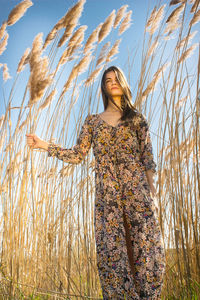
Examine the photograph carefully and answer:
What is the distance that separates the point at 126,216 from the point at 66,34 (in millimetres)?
1277

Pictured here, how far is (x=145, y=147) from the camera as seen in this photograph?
5.66ft

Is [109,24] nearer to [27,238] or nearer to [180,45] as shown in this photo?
[180,45]

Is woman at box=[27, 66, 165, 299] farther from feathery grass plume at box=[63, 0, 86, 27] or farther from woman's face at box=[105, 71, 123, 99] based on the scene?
feathery grass plume at box=[63, 0, 86, 27]

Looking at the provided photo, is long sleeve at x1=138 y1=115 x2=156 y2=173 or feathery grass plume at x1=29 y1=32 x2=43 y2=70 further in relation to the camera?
feathery grass plume at x1=29 y1=32 x2=43 y2=70

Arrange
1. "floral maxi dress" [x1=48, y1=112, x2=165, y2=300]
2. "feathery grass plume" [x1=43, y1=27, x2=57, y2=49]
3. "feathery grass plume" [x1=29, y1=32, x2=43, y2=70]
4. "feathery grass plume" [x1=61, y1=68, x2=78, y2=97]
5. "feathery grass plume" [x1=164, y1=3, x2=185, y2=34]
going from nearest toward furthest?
"floral maxi dress" [x1=48, y1=112, x2=165, y2=300], "feathery grass plume" [x1=164, y1=3, x2=185, y2=34], "feathery grass plume" [x1=29, y1=32, x2=43, y2=70], "feathery grass plume" [x1=43, y1=27, x2=57, y2=49], "feathery grass plume" [x1=61, y1=68, x2=78, y2=97]

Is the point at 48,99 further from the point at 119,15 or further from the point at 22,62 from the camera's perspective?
the point at 119,15

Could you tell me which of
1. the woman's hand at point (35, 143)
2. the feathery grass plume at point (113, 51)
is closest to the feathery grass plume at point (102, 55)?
the feathery grass plume at point (113, 51)

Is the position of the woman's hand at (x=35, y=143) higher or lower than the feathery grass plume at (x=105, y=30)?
lower

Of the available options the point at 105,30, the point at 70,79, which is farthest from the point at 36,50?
the point at 105,30

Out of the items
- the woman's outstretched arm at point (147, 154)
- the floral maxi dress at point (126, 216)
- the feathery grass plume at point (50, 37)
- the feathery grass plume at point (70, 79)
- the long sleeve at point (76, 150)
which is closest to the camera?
the floral maxi dress at point (126, 216)

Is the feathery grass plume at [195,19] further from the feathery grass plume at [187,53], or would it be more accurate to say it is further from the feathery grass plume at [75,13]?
the feathery grass plume at [75,13]

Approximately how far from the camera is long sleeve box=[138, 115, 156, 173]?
1.67 metres

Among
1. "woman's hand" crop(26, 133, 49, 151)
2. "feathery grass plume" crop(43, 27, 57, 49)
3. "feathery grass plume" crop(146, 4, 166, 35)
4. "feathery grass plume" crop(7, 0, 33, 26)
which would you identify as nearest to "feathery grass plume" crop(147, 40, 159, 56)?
"feathery grass plume" crop(146, 4, 166, 35)

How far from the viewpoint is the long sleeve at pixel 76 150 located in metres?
1.77
